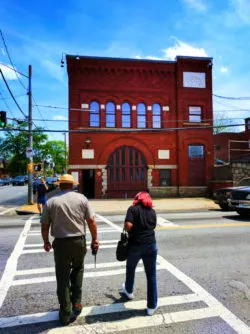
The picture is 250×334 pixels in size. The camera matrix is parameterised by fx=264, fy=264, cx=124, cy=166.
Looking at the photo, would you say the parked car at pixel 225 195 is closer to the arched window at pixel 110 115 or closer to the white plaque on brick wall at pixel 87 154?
the white plaque on brick wall at pixel 87 154

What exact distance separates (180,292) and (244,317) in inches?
40.9

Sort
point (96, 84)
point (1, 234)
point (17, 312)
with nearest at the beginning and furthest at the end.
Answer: point (17, 312)
point (1, 234)
point (96, 84)

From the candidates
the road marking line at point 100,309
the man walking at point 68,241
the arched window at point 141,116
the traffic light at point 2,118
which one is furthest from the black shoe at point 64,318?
the arched window at point 141,116

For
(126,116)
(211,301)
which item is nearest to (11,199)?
(126,116)

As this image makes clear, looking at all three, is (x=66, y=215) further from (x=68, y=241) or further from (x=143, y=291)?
(x=143, y=291)

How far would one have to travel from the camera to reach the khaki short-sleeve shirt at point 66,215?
11.0 feet

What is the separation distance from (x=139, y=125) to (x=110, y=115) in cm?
251

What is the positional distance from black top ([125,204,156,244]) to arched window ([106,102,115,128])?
18252 millimetres

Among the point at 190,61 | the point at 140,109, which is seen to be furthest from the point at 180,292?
the point at 190,61

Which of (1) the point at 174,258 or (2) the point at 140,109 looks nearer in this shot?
(1) the point at 174,258

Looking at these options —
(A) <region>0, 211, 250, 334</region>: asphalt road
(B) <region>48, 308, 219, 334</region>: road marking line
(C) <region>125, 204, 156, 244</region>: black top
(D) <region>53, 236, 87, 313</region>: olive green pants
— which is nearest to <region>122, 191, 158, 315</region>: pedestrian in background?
(C) <region>125, 204, 156, 244</region>: black top

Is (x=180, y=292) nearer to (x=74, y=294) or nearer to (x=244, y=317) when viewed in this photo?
(x=244, y=317)

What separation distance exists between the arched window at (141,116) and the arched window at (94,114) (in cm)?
330

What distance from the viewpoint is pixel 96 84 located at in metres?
21.2
